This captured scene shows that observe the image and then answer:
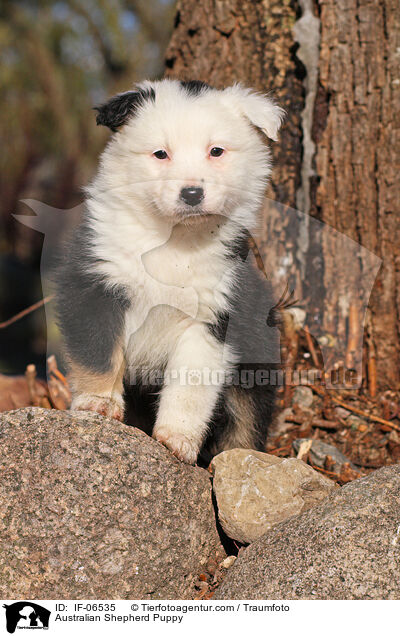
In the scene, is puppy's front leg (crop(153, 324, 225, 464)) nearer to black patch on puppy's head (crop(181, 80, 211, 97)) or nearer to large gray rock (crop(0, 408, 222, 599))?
large gray rock (crop(0, 408, 222, 599))

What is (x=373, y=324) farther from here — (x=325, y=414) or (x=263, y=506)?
(x=263, y=506)

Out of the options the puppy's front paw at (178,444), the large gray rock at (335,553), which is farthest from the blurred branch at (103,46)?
the large gray rock at (335,553)

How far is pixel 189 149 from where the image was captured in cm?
267

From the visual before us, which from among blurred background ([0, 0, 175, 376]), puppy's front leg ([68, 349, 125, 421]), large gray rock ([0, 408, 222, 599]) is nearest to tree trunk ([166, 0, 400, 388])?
puppy's front leg ([68, 349, 125, 421])

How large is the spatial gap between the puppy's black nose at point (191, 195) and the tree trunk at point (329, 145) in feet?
5.18

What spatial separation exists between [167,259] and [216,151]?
0.51 m

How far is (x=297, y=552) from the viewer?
92.0 inches

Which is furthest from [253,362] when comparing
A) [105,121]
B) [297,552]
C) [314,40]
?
[314,40]

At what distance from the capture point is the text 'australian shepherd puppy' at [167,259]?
2742 mm

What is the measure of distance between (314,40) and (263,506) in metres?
2.76

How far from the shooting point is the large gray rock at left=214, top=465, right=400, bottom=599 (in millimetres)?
2189

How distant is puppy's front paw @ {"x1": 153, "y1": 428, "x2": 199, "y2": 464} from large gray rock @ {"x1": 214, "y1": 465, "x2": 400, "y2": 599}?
44cm
